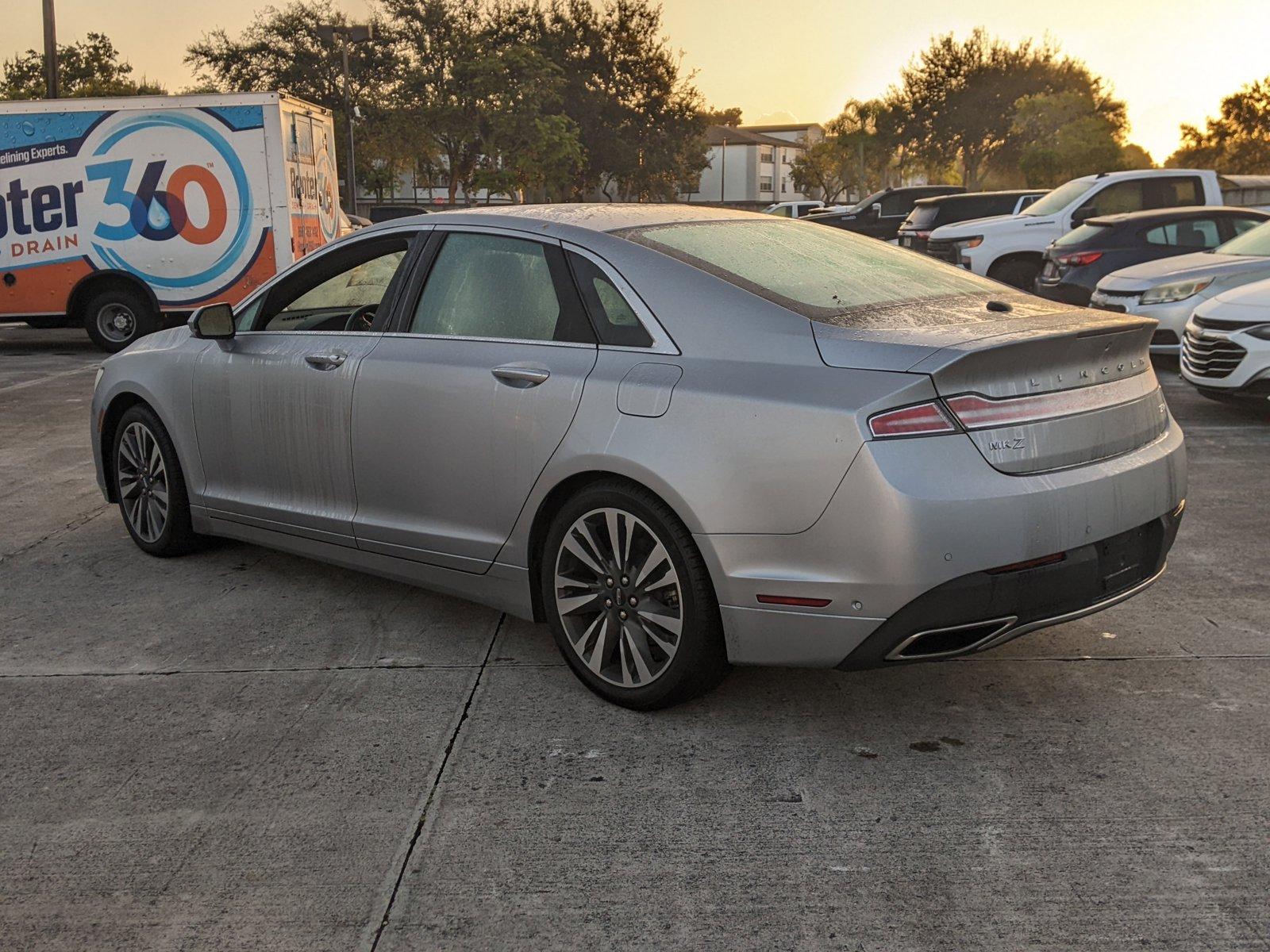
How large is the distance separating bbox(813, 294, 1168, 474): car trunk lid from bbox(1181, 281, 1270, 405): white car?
561 cm

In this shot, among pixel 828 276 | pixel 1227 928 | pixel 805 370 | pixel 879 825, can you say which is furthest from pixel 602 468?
pixel 1227 928

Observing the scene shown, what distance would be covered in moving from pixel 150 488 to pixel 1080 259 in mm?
11209

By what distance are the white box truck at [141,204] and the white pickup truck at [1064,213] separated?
355 inches

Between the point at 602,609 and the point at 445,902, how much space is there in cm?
126

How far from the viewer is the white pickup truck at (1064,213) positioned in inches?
682

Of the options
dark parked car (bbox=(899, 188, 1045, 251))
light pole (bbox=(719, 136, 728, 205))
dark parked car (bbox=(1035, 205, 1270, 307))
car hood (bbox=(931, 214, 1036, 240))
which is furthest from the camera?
light pole (bbox=(719, 136, 728, 205))

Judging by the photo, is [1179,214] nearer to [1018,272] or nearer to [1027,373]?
[1018,272]

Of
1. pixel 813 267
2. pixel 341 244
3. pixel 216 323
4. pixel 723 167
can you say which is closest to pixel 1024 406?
pixel 813 267

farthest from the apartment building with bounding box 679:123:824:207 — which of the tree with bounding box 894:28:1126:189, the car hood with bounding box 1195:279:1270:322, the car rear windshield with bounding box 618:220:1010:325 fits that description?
the car rear windshield with bounding box 618:220:1010:325

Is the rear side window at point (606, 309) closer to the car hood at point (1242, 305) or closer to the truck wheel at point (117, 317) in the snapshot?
the car hood at point (1242, 305)

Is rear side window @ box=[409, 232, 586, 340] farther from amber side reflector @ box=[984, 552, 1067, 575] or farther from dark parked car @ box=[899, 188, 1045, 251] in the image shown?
dark parked car @ box=[899, 188, 1045, 251]

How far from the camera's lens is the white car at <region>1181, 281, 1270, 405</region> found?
8.91 metres

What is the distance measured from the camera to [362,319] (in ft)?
16.8

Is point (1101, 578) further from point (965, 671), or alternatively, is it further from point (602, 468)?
point (602, 468)
